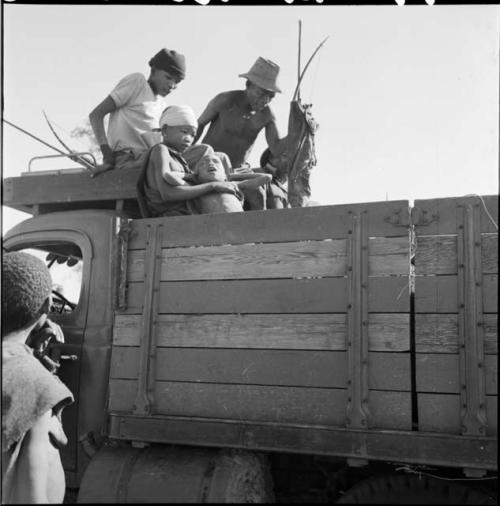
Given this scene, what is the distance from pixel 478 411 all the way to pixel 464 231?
79 cm

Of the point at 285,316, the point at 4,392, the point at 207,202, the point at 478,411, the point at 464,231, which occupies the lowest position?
the point at 478,411

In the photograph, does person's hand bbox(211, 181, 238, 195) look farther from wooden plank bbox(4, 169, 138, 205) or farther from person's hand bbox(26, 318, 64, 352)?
person's hand bbox(26, 318, 64, 352)

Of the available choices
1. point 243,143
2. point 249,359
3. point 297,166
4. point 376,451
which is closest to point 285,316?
point 249,359

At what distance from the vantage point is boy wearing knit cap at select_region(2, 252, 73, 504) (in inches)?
69.5

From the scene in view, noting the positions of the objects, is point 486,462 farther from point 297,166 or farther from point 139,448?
point 297,166

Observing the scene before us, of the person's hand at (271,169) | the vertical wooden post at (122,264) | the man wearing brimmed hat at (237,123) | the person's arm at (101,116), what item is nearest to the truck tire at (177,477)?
the vertical wooden post at (122,264)

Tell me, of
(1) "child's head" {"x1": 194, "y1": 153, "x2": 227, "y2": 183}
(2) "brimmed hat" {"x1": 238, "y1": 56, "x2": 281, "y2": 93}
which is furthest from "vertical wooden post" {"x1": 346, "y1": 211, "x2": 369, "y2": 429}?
(2) "brimmed hat" {"x1": 238, "y1": 56, "x2": 281, "y2": 93}

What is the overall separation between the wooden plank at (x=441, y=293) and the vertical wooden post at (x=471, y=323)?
0.08ft

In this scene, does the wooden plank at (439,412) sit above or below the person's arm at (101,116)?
below

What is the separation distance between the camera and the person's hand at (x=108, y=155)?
14.1 feet

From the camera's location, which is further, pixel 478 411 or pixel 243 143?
pixel 243 143

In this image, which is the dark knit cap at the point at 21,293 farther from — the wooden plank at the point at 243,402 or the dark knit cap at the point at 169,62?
the dark knit cap at the point at 169,62

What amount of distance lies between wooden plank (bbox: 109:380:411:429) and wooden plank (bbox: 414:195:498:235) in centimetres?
77

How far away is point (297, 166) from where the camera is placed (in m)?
4.75
